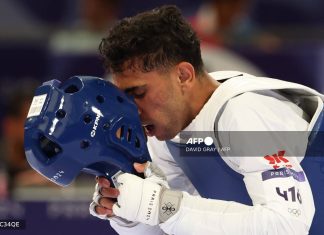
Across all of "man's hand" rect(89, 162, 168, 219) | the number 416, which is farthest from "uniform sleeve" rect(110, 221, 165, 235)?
the number 416

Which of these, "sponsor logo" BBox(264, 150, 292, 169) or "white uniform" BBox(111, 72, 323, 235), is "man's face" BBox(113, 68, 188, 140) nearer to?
"white uniform" BBox(111, 72, 323, 235)

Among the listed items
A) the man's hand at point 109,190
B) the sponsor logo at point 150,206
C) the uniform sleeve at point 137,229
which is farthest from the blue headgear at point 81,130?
the uniform sleeve at point 137,229

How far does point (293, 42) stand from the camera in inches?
281

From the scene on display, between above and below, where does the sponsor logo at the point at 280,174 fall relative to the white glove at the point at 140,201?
above

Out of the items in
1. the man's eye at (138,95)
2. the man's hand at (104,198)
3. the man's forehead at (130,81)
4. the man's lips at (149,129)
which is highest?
the man's forehead at (130,81)

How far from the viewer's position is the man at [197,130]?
112 inches

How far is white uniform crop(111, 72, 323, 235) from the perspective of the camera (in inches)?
110

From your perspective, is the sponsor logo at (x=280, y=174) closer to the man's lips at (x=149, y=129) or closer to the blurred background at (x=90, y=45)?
the man's lips at (x=149, y=129)

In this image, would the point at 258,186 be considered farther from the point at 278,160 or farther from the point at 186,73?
the point at 186,73

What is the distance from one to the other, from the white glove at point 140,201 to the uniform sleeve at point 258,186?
72 millimetres

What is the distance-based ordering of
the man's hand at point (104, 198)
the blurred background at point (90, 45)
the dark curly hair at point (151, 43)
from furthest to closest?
the blurred background at point (90, 45), the dark curly hair at point (151, 43), the man's hand at point (104, 198)

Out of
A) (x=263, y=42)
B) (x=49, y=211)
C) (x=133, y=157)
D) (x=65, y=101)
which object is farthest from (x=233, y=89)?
(x=263, y=42)

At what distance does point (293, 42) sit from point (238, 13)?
95 centimetres

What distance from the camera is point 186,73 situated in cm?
320
